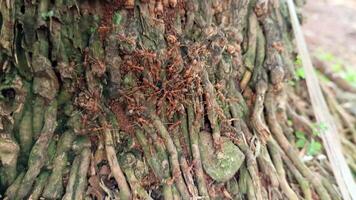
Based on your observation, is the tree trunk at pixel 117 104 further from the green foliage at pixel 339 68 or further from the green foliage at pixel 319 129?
the green foliage at pixel 339 68

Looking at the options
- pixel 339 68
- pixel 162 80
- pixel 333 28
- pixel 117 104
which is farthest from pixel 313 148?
pixel 333 28

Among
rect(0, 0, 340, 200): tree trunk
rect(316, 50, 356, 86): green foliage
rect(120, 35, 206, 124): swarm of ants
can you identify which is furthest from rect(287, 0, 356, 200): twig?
rect(316, 50, 356, 86): green foliage

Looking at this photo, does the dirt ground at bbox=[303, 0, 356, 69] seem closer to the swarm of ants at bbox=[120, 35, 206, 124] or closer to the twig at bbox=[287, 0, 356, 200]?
the twig at bbox=[287, 0, 356, 200]

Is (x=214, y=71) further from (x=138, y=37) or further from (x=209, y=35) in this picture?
(x=138, y=37)

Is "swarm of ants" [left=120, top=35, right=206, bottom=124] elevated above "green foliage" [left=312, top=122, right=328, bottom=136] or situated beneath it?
elevated above

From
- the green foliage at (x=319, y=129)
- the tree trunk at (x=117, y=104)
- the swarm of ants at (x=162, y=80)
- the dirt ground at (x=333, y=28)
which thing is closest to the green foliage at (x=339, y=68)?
the dirt ground at (x=333, y=28)

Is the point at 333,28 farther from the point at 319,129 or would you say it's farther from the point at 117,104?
the point at 117,104
